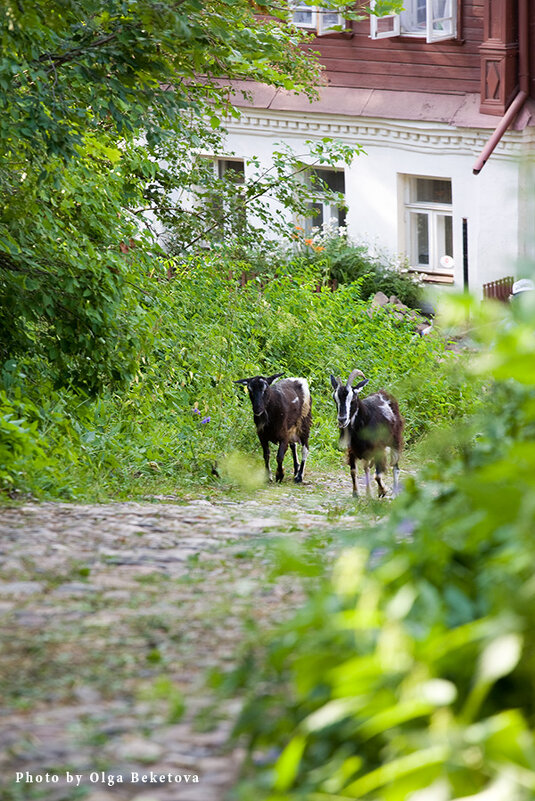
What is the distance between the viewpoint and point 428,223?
21.7 meters

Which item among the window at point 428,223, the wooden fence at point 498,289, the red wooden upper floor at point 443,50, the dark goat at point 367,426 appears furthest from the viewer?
the window at point 428,223

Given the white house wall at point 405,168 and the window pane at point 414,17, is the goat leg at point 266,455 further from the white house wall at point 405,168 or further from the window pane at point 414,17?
the window pane at point 414,17

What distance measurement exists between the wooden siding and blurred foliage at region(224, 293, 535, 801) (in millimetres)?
18261

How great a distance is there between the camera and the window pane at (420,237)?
22.0 m

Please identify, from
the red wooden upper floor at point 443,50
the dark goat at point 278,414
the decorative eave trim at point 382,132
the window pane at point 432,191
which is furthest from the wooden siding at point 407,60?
the dark goat at point 278,414

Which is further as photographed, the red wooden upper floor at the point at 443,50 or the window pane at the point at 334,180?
the window pane at the point at 334,180

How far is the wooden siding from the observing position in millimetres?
20562

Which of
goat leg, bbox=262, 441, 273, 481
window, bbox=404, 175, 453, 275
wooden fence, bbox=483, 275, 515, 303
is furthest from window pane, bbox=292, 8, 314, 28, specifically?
goat leg, bbox=262, 441, 273, 481

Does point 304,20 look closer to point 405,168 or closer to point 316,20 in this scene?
point 316,20

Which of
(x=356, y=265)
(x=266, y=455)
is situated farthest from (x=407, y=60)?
(x=266, y=455)

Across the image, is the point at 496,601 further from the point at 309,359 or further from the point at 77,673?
the point at 309,359

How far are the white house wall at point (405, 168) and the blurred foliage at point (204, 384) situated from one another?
7.86 ft

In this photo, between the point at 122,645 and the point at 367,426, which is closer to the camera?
the point at 122,645

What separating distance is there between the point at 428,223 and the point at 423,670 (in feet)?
63.3
